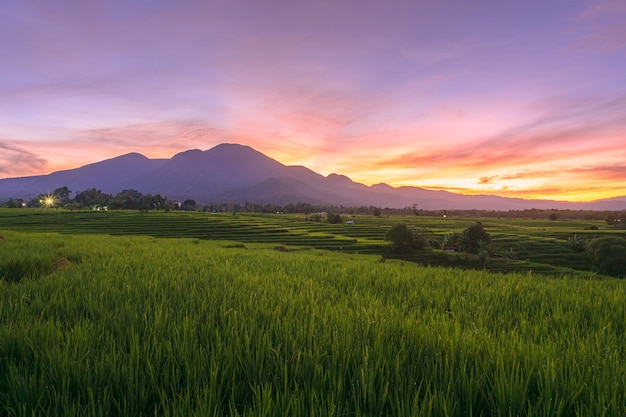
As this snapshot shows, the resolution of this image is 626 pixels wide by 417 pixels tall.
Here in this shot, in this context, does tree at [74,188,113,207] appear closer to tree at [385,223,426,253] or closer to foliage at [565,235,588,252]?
tree at [385,223,426,253]

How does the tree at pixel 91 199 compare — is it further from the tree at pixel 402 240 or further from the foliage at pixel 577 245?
the foliage at pixel 577 245

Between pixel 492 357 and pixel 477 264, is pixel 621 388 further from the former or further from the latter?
pixel 477 264

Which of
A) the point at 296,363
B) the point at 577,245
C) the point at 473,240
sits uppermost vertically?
the point at 296,363

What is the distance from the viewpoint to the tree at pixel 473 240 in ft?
270

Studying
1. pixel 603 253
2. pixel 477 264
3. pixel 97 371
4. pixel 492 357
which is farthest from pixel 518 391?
pixel 603 253

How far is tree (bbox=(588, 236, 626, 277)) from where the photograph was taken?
65.8m

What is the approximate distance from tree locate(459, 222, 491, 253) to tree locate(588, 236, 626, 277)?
22.2m

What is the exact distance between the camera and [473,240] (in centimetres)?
8431

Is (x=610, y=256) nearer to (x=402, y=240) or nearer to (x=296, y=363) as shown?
(x=402, y=240)

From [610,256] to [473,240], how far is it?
26862 millimetres

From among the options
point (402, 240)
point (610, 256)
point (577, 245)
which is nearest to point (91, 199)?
point (402, 240)

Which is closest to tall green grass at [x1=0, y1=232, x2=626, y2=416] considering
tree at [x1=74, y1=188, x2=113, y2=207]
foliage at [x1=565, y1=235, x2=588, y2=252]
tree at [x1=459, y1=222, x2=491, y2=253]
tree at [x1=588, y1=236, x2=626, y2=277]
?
tree at [x1=588, y1=236, x2=626, y2=277]

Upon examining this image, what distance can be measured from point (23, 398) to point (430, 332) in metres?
2.96

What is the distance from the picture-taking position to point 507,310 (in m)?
4.20
